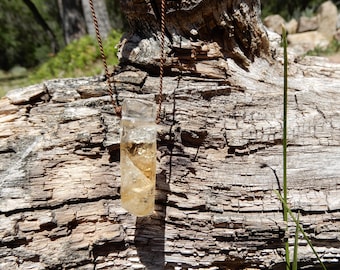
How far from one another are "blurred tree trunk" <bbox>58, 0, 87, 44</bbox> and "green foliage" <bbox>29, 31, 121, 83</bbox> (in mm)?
1167

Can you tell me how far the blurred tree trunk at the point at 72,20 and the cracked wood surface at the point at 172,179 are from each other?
5.23m

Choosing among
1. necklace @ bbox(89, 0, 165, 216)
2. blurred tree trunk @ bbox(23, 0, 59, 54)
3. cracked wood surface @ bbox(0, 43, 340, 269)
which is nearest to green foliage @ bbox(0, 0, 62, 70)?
blurred tree trunk @ bbox(23, 0, 59, 54)

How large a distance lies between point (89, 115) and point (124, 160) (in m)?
0.32

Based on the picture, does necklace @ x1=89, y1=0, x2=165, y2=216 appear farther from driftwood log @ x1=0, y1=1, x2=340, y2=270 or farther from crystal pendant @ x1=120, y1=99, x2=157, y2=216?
driftwood log @ x1=0, y1=1, x2=340, y2=270

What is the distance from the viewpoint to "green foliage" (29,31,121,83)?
16.1ft

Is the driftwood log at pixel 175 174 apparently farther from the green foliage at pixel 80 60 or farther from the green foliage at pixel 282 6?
the green foliage at pixel 282 6

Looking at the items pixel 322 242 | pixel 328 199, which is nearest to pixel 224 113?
pixel 328 199

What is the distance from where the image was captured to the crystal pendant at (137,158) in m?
1.49

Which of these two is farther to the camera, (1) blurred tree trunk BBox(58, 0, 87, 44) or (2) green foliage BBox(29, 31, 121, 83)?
(1) blurred tree trunk BBox(58, 0, 87, 44)

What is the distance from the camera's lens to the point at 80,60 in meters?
5.07

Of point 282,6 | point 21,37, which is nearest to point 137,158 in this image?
point 282,6

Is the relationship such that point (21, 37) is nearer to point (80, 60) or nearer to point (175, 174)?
point (80, 60)

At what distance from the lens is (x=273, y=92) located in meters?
1.86

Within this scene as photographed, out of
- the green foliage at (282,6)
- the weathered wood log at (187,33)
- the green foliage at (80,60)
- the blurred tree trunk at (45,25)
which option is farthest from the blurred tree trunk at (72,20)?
the weathered wood log at (187,33)
